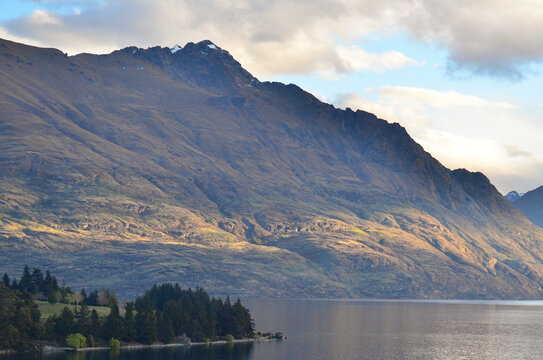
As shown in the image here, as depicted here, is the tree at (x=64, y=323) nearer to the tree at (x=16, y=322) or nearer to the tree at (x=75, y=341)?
the tree at (x=75, y=341)

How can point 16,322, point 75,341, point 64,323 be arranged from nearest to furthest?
point 16,322 → point 75,341 → point 64,323

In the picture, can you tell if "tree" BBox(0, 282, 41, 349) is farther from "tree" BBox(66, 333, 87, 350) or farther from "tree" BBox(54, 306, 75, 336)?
"tree" BBox(66, 333, 87, 350)

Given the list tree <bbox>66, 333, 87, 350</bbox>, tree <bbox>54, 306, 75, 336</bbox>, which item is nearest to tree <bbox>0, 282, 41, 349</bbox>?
tree <bbox>54, 306, 75, 336</bbox>

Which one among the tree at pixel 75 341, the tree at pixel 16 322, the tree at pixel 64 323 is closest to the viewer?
the tree at pixel 16 322

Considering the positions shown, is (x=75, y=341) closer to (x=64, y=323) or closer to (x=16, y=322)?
(x=64, y=323)

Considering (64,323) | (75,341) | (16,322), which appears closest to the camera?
(16,322)

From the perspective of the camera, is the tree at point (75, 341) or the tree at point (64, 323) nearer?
the tree at point (75, 341)

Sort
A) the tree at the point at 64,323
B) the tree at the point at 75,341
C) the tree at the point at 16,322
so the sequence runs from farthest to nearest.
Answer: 1. the tree at the point at 64,323
2. the tree at the point at 75,341
3. the tree at the point at 16,322

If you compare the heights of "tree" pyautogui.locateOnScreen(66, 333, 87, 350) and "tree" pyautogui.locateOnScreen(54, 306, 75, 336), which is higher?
"tree" pyautogui.locateOnScreen(54, 306, 75, 336)

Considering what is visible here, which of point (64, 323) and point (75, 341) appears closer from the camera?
point (75, 341)

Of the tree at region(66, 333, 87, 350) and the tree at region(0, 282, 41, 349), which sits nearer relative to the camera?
the tree at region(0, 282, 41, 349)

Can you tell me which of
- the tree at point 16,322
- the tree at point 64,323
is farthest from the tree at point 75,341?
the tree at point 16,322

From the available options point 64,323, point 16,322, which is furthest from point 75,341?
point 16,322

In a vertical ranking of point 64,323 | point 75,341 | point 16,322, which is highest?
point 16,322
